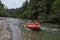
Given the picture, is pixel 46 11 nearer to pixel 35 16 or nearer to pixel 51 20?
pixel 35 16

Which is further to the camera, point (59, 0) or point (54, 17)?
point (59, 0)

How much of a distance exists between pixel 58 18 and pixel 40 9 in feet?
103

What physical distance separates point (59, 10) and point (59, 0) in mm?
7937

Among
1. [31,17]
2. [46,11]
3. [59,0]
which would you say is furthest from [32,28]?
[31,17]

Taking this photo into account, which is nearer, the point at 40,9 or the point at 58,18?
the point at 58,18

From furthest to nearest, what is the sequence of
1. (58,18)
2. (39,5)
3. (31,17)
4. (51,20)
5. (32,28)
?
Answer: (31,17) < (39,5) < (51,20) < (58,18) < (32,28)

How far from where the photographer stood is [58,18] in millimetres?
61438

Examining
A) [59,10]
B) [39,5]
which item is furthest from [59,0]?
[39,5]

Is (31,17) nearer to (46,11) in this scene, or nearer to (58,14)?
(46,11)

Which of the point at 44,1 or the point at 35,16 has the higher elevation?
the point at 44,1

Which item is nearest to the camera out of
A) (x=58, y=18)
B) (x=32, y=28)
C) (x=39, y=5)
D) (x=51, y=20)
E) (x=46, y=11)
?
(x=32, y=28)

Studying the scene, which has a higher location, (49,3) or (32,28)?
(49,3)

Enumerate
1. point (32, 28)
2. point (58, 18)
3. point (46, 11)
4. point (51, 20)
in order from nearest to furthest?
point (32, 28), point (58, 18), point (51, 20), point (46, 11)

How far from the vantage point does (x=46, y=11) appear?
3509 inches
